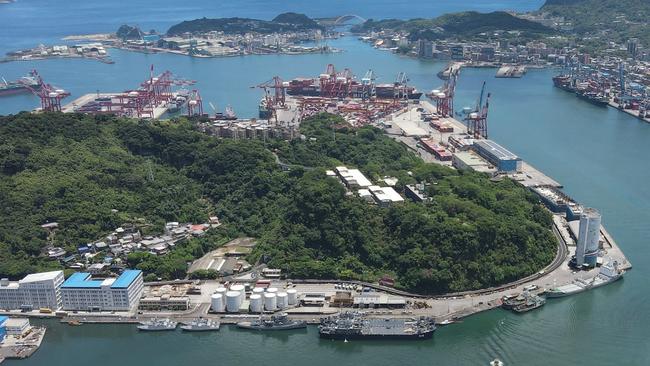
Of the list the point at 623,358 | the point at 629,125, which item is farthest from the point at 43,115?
the point at 629,125

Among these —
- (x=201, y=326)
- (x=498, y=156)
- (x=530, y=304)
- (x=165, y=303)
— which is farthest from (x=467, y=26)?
(x=201, y=326)

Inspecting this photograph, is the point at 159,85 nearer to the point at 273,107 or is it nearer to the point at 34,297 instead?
the point at 273,107

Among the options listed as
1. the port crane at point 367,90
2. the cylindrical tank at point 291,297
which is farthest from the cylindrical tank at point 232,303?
the port crane at point 367,90

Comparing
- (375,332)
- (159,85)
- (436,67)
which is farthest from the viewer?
(436,67)

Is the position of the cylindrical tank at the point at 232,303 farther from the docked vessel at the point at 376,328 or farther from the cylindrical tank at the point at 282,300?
the docked vessel at the point at 376,328

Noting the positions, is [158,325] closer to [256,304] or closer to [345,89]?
[256,304]
